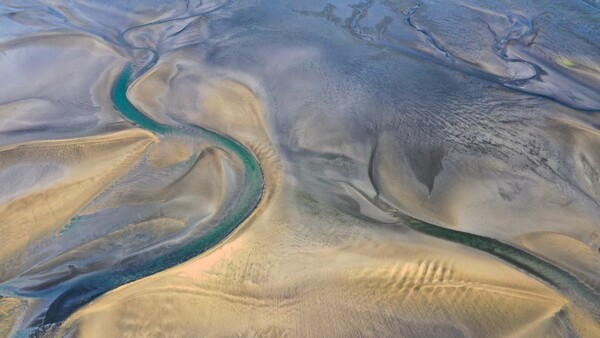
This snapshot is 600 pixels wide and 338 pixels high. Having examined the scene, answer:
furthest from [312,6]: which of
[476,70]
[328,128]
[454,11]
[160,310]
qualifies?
[160,310]

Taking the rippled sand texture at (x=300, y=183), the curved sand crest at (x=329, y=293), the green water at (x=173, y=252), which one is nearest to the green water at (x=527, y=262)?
the rippled sand texture at (x=300, y=183)

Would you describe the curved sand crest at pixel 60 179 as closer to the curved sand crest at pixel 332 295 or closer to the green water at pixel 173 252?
the green water at pixel 173 252

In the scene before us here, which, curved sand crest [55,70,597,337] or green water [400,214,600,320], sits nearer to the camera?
curved sand crest [55,70,597,337]

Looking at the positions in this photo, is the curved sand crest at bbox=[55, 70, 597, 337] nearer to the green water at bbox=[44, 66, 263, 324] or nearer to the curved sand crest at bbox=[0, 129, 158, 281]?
the green water at bbox=[44, 66, 263, 324]

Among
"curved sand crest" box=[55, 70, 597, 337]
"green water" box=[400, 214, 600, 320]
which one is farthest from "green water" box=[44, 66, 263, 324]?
"green water" box=[400, 214, 600, 320]

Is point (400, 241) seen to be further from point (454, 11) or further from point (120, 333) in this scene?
point (454, 11)

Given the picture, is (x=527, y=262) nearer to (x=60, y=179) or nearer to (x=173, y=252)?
(x=173, y=252)
